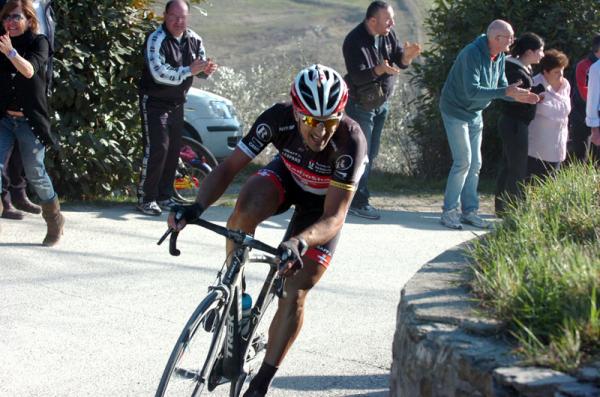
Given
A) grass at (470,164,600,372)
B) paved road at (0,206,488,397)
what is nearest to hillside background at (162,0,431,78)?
paved road at (0,206,488,397)

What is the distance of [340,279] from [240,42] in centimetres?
2350

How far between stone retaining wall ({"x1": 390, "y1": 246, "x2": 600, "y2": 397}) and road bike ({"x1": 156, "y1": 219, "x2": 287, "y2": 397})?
0.64 metres

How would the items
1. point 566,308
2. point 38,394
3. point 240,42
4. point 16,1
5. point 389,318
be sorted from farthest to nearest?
point 240,42 → point 16,1 → point 389,318 → point 38,394 → point 566,308

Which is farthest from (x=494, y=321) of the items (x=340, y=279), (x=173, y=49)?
(x=173, y=49)

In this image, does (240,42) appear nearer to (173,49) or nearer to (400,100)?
(400,100)

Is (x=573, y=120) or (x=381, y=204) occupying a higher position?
(x=573, y=120)

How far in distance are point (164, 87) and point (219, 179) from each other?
441 cm

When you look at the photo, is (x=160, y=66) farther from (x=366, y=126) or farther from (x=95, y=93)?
(x=366, y=126)

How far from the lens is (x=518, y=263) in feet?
15.5

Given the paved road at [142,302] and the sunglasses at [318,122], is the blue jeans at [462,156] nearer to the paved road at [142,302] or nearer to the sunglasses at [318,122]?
the paved road at [142,302]

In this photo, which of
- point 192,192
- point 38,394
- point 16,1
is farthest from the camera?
point 192,192

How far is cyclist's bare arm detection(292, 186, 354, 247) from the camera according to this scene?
4.88 metres

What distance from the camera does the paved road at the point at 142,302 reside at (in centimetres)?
571

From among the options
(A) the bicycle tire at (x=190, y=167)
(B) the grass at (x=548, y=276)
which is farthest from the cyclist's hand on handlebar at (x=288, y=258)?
(A) the bicycle tire at (x=190, y=167)
